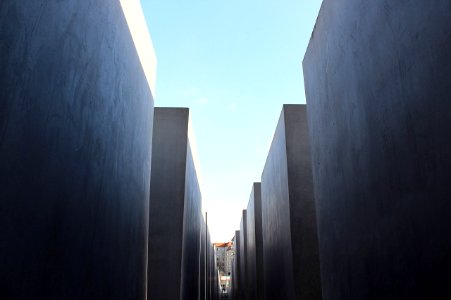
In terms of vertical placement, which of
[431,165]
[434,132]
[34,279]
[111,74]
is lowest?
[34,279]

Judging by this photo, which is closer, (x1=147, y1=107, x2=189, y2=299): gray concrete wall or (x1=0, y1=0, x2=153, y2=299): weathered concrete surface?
(x1=0, y1=0, x2=153, y2=299): weathered concrete surface

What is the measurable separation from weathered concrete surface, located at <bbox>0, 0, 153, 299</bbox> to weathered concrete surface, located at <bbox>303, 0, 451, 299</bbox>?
2.13 m

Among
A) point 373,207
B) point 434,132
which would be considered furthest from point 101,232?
point 434,132

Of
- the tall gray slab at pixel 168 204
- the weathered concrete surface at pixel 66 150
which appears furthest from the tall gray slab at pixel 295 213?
the weathered concrete surface at pixel 66 150

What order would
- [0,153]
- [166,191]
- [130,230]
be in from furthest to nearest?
[166,191] < [130,230] < [0,153]

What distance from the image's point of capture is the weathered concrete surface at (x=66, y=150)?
6.62 ft

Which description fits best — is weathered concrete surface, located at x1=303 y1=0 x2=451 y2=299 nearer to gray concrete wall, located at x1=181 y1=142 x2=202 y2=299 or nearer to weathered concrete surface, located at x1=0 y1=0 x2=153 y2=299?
weathered concrete surface, located at x1=0 y1=0 x2=153 y2=299

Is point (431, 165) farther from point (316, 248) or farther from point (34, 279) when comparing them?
point (316, 248)

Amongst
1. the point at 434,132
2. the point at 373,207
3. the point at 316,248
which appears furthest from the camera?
the point at 316,248

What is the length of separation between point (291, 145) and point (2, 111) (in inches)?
243

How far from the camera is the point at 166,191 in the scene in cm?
825

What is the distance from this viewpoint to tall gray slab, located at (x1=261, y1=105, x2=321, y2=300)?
22.9 ft

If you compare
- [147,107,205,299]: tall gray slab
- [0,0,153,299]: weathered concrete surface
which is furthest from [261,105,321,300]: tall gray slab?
[0,0,153,299]: weathered concrete surface

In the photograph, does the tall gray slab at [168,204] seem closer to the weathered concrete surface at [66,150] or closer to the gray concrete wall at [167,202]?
the gray concrete wall at [167,202]
